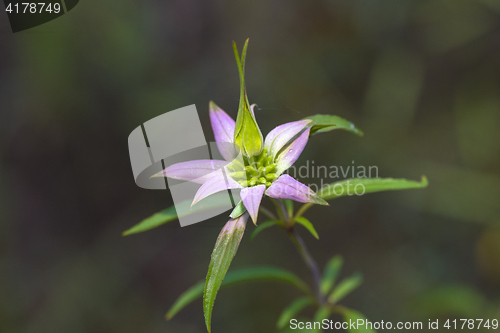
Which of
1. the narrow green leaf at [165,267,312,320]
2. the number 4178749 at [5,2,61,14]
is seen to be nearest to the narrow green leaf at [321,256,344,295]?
the narrow green leaf at [165,267,312,320]

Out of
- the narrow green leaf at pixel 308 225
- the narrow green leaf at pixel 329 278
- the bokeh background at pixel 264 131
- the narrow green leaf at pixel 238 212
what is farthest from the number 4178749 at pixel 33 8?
the narrow green leaf at pixel 329 278

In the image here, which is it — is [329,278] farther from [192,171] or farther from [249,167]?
[192,171]

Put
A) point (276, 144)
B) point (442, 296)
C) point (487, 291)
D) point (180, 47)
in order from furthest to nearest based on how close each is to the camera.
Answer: point (180, 47) → point (487, 291) → point (442, 296) → point (276, 144)

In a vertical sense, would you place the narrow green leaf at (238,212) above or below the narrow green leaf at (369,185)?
above

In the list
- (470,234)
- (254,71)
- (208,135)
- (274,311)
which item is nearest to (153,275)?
(274,311)

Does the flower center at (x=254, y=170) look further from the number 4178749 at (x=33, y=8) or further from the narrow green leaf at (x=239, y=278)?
the number 4178749 at (x=33, y=8)

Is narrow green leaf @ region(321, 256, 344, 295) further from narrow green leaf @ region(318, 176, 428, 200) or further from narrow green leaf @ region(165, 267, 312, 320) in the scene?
narrow green leaf @ region(318, 176, 428, 200)

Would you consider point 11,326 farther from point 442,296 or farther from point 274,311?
point 442,296
